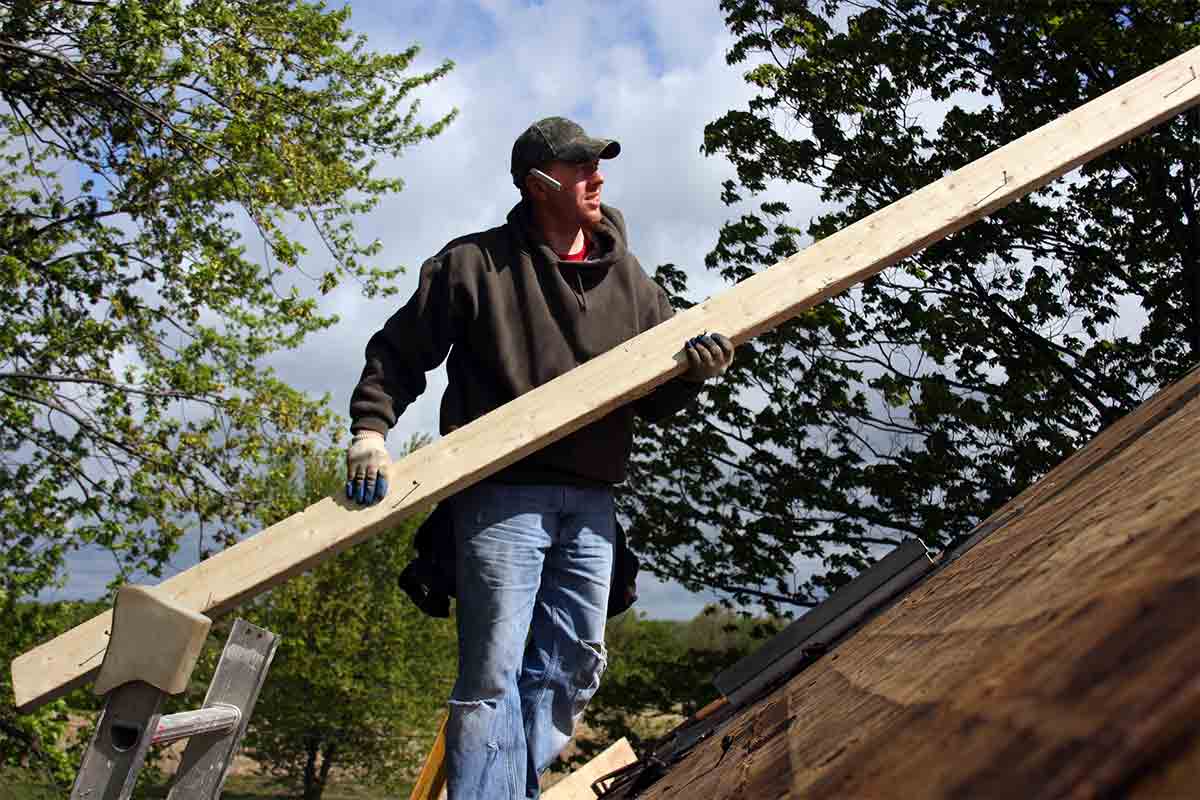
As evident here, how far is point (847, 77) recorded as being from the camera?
9.53 m

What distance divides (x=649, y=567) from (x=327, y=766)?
2080 centimetres

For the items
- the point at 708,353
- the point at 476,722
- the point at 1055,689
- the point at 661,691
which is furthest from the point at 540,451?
the point at 661,691

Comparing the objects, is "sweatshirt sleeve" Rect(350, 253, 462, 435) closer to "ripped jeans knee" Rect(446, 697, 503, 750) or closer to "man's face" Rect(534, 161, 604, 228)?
"man's face" Rect(534, 161, 604, 228)

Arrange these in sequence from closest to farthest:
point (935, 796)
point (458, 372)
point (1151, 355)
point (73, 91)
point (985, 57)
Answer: point (935, 796) < point (458, 372) < point (1151, 355) < point (985, 57) < point (73, 91)

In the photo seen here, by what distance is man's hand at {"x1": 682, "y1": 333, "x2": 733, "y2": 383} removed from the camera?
8.45 feet

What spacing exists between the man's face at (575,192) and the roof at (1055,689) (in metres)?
2.03

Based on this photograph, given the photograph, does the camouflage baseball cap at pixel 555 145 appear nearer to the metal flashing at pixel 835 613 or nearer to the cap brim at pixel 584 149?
the cap brim at pixel 584 149

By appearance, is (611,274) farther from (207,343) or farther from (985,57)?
(207,343)

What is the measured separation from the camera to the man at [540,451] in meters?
2.70

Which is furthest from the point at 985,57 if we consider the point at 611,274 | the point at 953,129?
the point at 611,274

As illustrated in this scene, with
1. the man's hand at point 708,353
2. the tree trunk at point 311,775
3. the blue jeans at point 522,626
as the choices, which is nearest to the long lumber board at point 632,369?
the man's hand at point 708,353

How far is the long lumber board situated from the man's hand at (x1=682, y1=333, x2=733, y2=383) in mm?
23

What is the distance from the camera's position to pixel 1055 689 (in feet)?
1.71

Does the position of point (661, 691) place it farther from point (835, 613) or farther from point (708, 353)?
point (708, 353)
